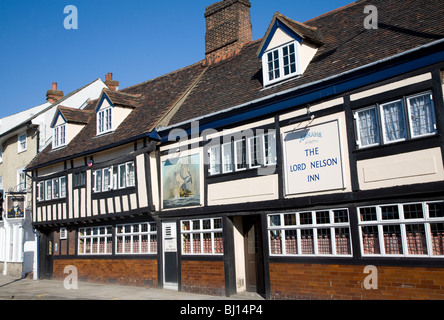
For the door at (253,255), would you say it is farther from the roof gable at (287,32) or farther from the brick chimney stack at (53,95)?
the brick chimney stack at (53,95)

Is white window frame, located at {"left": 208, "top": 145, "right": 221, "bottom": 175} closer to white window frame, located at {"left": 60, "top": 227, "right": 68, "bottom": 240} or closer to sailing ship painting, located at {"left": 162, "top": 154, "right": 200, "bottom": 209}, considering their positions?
sailing ship painting, located at {"left": 162, "top": 154, "right": 200, "bottom": 209}

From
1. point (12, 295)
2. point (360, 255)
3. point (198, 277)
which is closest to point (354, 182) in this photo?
point (360, 255)

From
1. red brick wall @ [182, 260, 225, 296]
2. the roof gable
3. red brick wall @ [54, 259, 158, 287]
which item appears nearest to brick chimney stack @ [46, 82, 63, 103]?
red brick wall @ [54, 259, 158, 287]

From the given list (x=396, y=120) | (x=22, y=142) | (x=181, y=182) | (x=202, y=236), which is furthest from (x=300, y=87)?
(x=22, y=142)

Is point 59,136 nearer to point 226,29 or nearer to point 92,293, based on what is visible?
point 92,293

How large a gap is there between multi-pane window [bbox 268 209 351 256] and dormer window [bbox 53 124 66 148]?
43.5ft

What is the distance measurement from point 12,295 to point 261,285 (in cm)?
888

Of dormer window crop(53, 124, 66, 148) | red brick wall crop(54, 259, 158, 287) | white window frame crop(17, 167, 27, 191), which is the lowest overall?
red brick wall crop(54, 259, 158, 287)

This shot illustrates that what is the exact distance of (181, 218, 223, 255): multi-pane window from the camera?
44.4 feet

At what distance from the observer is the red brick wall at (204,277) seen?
13.1 meters

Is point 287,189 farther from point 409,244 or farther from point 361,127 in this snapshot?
point 409,244

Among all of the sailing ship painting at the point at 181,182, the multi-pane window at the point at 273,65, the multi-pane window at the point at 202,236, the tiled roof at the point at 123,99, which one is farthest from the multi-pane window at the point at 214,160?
the tiled roof at the point at 123,99

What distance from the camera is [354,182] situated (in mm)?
10172

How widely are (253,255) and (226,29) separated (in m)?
9.65
